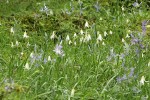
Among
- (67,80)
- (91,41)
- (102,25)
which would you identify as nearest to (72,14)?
(102,25)

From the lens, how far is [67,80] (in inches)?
174

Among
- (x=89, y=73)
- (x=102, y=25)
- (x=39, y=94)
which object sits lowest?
(x=39, y=94)

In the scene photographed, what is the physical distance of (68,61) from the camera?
16.0 feet

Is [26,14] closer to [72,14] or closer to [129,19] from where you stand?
[72,14]

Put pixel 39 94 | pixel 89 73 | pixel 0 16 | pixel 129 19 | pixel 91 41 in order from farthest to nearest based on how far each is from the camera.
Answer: pixel 129 19, pixel 0 16, pixel 91 41, pixel 89 73, pixel 39 94

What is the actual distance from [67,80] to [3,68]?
74cm

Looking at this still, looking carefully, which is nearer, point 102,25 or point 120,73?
point 120,73

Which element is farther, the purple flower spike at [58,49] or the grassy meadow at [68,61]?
the purple flower spike at [58,49]

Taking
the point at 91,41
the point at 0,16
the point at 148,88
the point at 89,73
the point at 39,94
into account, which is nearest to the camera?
the point at 39,94

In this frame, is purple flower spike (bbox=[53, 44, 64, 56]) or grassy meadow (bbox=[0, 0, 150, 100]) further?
purple flower spike (bbox=[53, 44, 64, 56])

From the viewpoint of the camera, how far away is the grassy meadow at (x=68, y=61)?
412 cm

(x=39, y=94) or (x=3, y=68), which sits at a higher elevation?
(x=3, y=68)

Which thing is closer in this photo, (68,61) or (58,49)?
(58,49)

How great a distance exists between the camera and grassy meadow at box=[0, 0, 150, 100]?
162 inches
